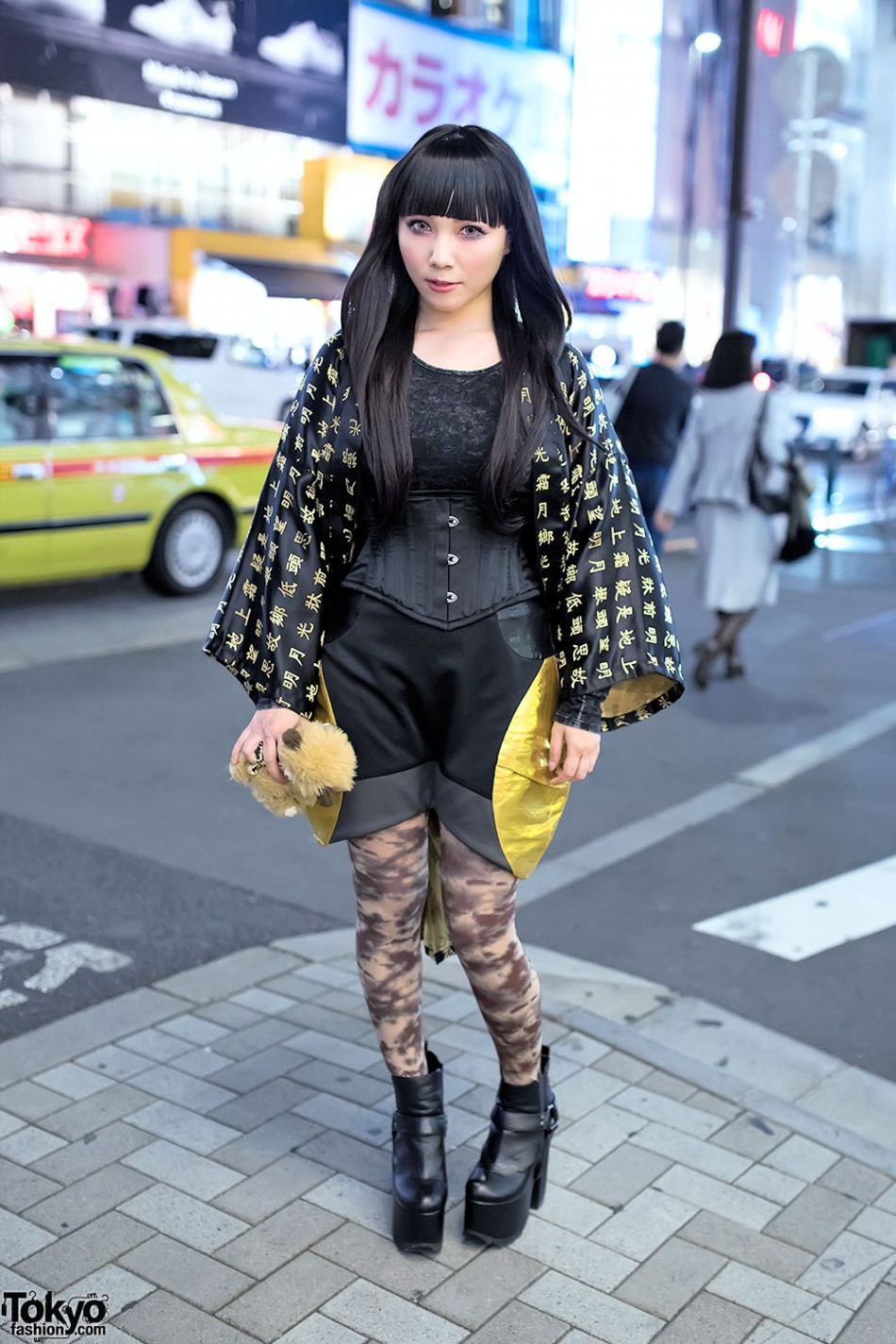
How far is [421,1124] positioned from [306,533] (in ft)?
3.49

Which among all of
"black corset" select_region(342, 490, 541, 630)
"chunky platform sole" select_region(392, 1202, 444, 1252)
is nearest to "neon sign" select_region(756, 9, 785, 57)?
"black corset" select_region(342, 490, 541, 630)

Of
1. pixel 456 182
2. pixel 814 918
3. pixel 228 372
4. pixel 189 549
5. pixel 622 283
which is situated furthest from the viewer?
pixel 622 283

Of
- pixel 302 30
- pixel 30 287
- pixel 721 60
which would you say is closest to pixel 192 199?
pixel 30 287

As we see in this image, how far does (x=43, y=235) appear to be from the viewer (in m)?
23.1

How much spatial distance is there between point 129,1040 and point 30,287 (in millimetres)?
22413

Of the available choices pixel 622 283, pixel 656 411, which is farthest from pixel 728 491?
pixel 622 283

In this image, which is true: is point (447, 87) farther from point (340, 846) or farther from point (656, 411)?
point (340, 846)

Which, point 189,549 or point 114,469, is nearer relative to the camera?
point 114,469

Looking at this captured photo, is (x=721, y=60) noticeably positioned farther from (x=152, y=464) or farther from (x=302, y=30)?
(x=152, y=464)

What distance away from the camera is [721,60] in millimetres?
39188

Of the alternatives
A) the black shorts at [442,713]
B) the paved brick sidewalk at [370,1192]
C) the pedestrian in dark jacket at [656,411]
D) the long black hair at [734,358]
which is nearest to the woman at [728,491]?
the long black hair at [734,358]

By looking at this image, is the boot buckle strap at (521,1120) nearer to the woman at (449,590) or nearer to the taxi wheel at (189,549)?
the woman at (449,590)

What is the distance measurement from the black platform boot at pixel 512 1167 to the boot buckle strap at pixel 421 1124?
0.09 metres

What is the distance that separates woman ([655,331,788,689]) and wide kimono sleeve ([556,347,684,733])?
473 centimetres
